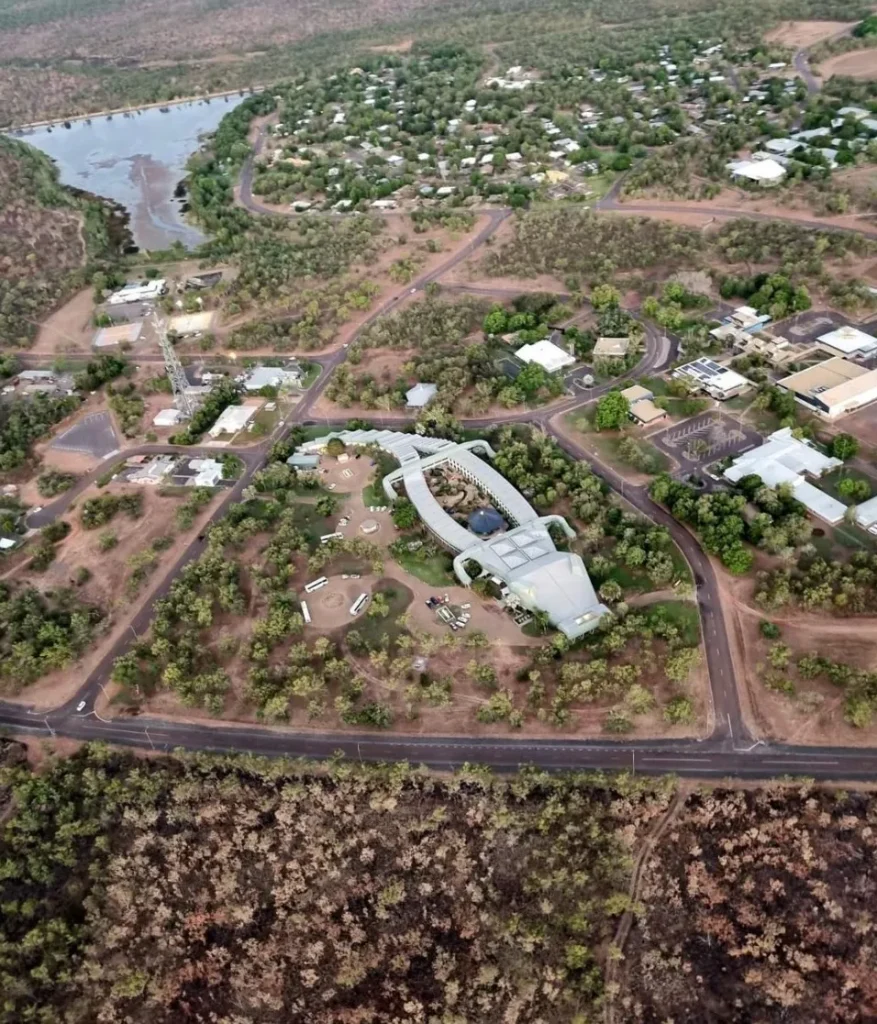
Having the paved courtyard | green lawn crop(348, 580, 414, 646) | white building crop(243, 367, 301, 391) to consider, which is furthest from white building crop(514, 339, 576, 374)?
the paved courtyard

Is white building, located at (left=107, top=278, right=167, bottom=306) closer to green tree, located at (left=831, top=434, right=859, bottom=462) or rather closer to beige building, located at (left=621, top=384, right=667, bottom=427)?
beige building, located at (left=621, top=384, right=667, bottom=427)

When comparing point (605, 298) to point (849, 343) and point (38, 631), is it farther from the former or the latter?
point (38, 631)

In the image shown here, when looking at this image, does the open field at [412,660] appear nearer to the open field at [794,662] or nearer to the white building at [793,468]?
the open field at [794,662]

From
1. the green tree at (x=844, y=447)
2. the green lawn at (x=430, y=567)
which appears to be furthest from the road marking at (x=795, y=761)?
the green tree at (x=844, y=447)

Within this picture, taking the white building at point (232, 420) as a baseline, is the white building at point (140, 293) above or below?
above

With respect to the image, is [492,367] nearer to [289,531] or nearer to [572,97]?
[289,531]

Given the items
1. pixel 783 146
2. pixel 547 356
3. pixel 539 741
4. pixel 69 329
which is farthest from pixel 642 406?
pixel 69 329
